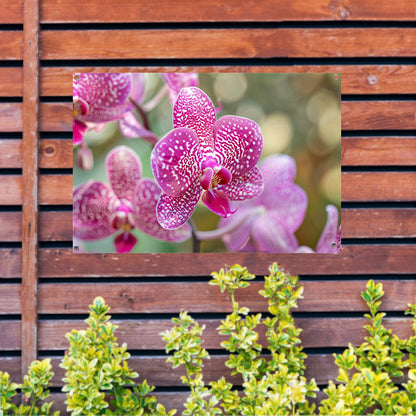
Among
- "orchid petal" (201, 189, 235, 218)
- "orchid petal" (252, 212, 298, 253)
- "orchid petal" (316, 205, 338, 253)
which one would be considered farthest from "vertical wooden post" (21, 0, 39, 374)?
"orchid petal" (316, 205, 338, 253)

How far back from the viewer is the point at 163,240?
1.63 meters

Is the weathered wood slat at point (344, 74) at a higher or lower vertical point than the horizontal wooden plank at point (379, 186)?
higher

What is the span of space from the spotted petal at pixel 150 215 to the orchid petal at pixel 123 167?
41mm

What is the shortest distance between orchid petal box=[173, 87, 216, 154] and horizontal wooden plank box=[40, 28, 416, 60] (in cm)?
19

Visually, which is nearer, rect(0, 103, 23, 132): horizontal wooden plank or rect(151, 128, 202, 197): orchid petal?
rect(151, 128, 202, 197): orchid petal

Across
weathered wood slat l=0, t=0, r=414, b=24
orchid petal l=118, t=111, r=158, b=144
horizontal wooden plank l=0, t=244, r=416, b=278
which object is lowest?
horizontal wooden plank l=0, t=244, r=416, b=278

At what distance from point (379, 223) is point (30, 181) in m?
1.43

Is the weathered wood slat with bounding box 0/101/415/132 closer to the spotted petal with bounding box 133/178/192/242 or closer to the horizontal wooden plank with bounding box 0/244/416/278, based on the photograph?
the spotted petal with bounding box 133/178/192/242

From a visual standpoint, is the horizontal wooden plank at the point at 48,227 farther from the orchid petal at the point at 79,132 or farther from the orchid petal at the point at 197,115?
the orchid petal at the point at 197,115

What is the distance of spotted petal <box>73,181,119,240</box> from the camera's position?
64.2 inches

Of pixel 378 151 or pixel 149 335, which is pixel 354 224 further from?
pixel 149 335

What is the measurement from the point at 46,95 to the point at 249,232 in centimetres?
100

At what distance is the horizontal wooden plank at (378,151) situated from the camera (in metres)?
1.68

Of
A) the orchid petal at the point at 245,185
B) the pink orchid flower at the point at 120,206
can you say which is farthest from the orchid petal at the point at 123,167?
the orchid petal at the point at 245,185
